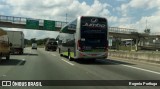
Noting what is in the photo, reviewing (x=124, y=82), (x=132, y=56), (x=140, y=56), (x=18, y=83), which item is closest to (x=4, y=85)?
(x=18, y=83)

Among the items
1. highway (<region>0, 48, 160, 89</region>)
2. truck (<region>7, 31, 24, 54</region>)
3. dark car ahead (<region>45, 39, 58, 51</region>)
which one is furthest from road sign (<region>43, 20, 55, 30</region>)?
highway (<region>0, 48, 160, 89</region>)

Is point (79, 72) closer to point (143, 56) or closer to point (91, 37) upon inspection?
point (91, 37)

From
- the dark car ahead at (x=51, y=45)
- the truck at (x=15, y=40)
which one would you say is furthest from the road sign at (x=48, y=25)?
the truck at (x=15, y=40)

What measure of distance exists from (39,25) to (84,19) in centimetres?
5593

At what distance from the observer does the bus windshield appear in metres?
25.8

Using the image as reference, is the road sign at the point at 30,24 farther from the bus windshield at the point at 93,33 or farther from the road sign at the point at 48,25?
the bus windshield at the point at 93,33

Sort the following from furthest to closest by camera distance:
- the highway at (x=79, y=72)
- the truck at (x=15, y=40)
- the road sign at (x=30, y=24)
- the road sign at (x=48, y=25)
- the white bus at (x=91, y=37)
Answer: the road sign at (x=48, y=25)
the road sign at (x=30, y=24)
the truck at (x=15, y=40)
the white bus at (x=91, y=37)
the highway at (x=79, y=72)

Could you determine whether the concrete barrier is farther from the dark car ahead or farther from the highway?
the dark car ahead

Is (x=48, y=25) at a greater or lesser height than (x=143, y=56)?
greater

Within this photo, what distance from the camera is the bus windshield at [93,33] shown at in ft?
84.8

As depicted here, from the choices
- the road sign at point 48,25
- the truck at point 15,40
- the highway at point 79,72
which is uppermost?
the road sign at point 48,25

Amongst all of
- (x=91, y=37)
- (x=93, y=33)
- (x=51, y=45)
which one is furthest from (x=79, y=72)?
(x=51, y=45)

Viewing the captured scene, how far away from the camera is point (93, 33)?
26.2 m

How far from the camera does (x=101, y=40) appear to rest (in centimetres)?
2634
